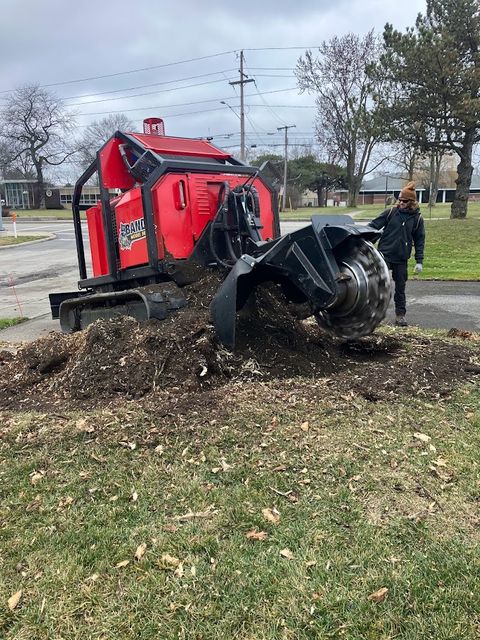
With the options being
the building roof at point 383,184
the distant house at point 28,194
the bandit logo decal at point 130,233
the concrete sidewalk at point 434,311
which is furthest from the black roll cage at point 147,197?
the building roof at point 383,184

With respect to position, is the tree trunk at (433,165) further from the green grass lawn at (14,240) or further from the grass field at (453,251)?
the green grass lawn at (14,240)

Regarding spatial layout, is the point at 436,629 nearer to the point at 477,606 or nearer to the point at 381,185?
the point at 477,606

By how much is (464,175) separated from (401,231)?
18863 millimetres

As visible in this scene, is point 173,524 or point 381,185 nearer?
point 173,524

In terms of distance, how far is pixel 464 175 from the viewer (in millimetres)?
24344

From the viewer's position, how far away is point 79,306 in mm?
7270

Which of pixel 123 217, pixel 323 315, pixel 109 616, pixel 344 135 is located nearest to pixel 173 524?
pixel 109 616

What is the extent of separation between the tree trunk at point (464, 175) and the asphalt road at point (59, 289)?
1425 centimetres

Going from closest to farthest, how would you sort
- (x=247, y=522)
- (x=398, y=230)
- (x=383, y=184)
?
(x=247, y=522) < (x=398, y=230) < (x=383, y=184)

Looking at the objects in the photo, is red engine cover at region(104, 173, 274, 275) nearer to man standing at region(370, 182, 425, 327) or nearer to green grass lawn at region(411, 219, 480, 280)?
man standing at region(370, 182, 425, 327)

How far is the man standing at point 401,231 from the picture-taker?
25.0ft

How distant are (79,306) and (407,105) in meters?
19.2

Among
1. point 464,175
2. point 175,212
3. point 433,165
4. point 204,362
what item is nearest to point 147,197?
point 175,212

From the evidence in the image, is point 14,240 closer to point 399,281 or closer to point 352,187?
point 399,281
